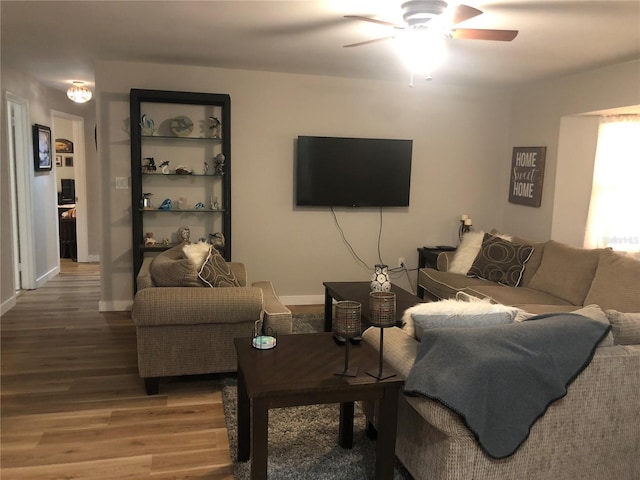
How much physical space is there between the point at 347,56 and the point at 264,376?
3.14 metres

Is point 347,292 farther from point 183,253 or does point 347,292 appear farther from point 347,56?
point 347,56

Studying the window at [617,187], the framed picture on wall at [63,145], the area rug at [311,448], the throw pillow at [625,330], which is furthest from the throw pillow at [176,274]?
the framed picture on wall at [63,145]

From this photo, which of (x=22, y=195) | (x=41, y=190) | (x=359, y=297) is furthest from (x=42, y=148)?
(x=359, y=297)

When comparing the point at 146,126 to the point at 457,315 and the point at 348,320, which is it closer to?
the point at 348,320

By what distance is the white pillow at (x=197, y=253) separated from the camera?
11.7 feet

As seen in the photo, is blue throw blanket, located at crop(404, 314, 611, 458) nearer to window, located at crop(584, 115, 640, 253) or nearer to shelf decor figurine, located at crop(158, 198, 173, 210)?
window, located at crop(584, 115, 640, 253)

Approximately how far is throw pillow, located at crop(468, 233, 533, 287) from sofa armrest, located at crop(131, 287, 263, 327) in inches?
95.5

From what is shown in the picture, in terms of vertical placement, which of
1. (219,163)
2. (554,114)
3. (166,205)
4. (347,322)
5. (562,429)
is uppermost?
(554,114)

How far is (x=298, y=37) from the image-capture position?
12.3ft

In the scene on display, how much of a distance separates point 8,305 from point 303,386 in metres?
4.39

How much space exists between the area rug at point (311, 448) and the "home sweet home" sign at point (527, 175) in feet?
11.1

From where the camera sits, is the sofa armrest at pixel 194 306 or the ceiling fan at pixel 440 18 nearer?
the ceiling fan at pixel 440 18

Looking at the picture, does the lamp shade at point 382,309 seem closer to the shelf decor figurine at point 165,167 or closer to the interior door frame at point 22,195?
the shelf decor figurine at point 165,167

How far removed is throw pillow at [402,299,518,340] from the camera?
2.20m
